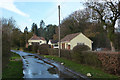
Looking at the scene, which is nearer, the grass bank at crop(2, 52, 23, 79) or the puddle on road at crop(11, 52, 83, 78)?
the grass bank at crop(2, 52, 23, 79)

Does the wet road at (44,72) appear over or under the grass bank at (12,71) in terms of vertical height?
under

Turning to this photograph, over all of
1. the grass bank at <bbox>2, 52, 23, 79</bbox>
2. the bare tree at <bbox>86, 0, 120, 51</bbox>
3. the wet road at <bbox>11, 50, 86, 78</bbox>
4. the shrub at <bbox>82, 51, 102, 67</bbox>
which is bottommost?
the wet road at <bbox>11, 50, 86, 78</bbox>

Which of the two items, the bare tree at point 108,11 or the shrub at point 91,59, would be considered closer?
the shrub at point 91,59

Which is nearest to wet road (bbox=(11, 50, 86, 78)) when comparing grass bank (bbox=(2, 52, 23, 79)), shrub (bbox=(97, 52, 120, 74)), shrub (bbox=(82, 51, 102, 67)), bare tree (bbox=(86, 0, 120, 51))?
grass bank (bbox=(2, 52, 23, 79))

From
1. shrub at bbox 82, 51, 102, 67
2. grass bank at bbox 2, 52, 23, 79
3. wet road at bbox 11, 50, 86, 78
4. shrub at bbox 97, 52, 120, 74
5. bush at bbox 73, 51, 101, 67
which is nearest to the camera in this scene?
grass bank at bbox 2, 52, 23, 79

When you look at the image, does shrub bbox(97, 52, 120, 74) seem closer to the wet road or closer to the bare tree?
the wet road

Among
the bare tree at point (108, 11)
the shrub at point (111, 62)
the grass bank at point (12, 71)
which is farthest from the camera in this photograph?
the bare tree at point (108, 11)

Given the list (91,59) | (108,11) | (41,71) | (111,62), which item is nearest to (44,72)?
(41,71)

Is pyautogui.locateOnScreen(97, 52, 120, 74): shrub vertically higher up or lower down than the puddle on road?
higher up

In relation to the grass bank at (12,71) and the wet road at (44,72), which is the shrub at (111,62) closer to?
the wet road at (44,72)

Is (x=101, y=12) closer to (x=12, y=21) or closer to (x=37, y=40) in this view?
(x=12, y=21)

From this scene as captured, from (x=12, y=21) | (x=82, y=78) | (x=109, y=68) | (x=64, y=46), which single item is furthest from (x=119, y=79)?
(x=12, y=21)

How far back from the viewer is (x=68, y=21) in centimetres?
4641

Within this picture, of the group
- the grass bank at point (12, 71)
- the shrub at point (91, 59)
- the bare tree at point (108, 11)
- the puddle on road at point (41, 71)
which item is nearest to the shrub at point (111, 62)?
the shrub at point (91, 59)
